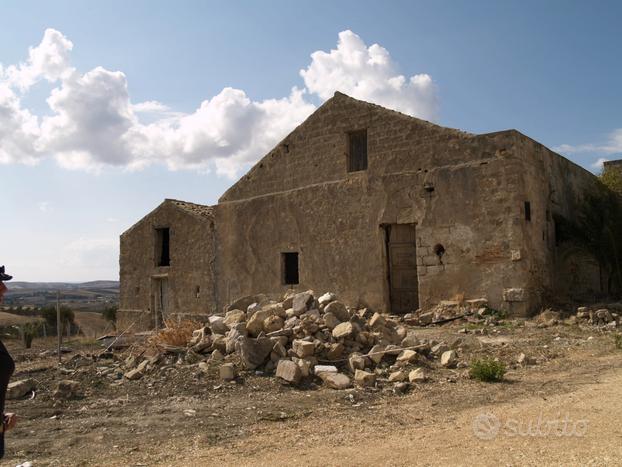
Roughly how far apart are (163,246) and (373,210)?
865cm

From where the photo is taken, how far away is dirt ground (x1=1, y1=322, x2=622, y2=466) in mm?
4309

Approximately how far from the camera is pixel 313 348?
7.53 meters

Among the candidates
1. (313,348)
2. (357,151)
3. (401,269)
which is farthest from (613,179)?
(313,348)

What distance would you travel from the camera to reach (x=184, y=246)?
57.4 feet

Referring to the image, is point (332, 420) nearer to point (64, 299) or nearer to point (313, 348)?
point (313, 348)

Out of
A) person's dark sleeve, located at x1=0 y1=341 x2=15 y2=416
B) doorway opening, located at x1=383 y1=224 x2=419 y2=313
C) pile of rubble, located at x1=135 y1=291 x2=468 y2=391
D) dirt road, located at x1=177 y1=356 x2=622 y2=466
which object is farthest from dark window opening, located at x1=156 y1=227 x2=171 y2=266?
person's dark sleeve, located at x1=0 y1=341 x2=15 y2=416

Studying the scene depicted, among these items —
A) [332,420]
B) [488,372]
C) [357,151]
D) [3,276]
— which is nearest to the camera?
[3,276]

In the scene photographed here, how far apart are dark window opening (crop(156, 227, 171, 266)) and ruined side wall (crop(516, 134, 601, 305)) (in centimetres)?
1176

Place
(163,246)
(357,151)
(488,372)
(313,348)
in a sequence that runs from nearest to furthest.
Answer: (488,372) → (313,348) → (357,151) → (163,246)

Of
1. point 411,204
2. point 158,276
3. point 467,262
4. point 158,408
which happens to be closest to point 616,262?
point 467,262

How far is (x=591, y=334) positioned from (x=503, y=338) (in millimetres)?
1558

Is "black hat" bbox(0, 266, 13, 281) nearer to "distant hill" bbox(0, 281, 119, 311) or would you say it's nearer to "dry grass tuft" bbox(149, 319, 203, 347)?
"dry grass tuft" bbox(149, 319, 203, 347)

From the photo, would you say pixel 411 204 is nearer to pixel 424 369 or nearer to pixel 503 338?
pixel 503 338

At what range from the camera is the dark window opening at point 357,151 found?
13961mm
